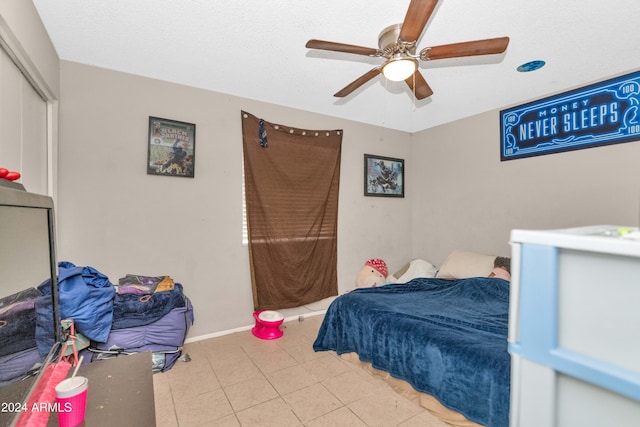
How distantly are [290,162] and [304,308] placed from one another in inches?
69.2

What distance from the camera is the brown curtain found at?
3256 mm

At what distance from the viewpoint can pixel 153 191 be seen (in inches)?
111

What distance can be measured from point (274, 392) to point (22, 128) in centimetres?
A: 240

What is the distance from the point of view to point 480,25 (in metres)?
2.01

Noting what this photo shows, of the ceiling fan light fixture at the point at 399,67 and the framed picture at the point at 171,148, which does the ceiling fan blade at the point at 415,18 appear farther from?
the framed picture at the point at 171,148

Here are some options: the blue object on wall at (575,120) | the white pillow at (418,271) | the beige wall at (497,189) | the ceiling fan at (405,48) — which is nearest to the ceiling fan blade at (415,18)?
the ceiling fan at (405,48)

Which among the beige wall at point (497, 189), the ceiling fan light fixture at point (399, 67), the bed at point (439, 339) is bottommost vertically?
the bed at point (439, 339)

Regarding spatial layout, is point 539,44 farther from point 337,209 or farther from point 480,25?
point 337,209

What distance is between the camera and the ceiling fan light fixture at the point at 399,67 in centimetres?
186

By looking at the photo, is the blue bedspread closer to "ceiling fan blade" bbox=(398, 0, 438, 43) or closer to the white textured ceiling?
"ceiling fan blade" bbox=(398, 0, 438, 43)

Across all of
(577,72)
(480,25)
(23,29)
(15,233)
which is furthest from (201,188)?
(577,72)

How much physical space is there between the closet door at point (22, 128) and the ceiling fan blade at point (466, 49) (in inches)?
93.3

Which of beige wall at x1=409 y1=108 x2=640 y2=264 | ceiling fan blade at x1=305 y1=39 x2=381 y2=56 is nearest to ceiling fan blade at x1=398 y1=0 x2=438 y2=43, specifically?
ceiling fan blade at x1=305 y1=39 x2=381 y2=56

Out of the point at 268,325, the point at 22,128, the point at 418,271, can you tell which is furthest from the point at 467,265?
the point at 22,128
